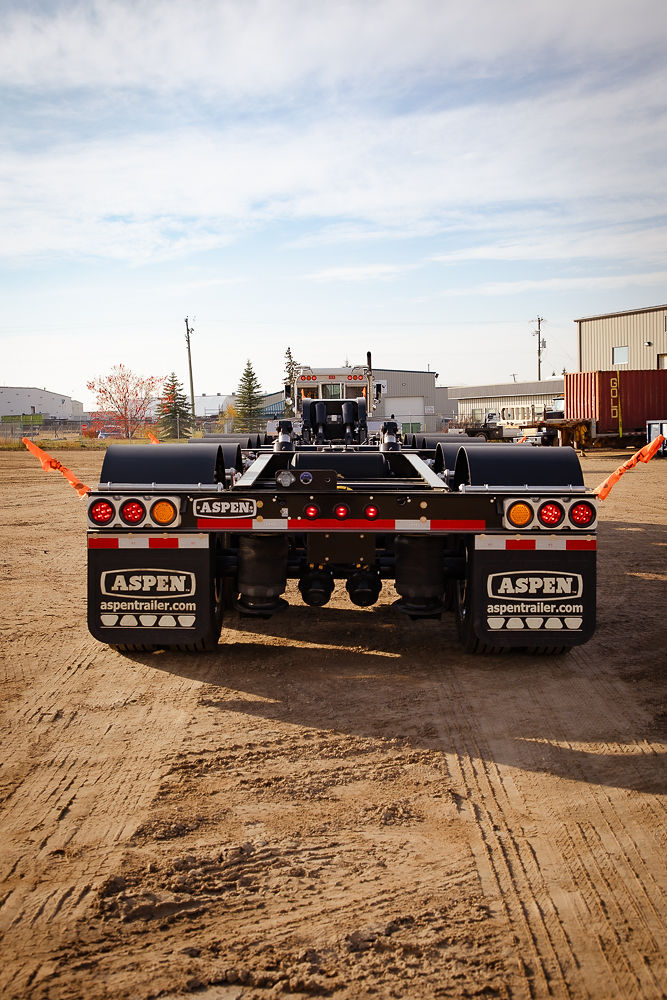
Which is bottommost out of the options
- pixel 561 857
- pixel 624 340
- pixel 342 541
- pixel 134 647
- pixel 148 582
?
pixel 561 857

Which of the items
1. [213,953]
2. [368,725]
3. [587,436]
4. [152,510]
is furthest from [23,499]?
[587,436]

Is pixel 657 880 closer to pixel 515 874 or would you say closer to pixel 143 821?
pixel 515 874

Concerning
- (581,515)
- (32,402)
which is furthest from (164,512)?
(32,402)

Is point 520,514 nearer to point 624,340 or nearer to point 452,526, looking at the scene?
point 452,526

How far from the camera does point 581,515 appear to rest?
4.86m

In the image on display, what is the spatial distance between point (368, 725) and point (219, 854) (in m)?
1.41

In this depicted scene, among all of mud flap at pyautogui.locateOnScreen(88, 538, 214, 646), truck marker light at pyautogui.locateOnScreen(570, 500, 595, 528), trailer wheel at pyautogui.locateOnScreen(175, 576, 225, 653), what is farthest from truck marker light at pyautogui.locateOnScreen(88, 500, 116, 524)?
truck marker light at pyautogui.locateOnScreen(570, 500, 595, 528)

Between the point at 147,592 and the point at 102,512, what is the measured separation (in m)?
0.56

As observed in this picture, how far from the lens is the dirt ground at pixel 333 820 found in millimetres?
2359

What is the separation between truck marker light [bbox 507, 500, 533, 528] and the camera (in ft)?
15.9

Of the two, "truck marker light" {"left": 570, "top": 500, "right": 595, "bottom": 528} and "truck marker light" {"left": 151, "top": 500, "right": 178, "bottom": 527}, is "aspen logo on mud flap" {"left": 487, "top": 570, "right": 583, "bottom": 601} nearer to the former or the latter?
"truck marker light" {"left": 570, "top": 500, "right": 595, "bottom": 528}

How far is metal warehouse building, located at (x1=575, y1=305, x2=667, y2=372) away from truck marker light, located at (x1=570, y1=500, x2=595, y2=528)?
42.0m

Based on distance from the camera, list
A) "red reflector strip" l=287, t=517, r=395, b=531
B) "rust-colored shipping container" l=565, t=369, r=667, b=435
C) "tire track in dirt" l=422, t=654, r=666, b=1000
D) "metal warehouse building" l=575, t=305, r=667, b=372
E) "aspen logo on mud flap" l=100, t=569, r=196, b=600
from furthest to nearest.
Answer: "metal warehouse building" l=575, t=305, r=667, b=372 → "rust-colored shipping container" l=565, t=369, r=667, b=435 → "aspen logo on mud flap" l=100, t=569, r=196, b=600 → "red reflector strip" l=287, t=517, r=395, b=531 → "tire track in dirt" l=422, t=654, r=666, b=1000

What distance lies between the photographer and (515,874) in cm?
282
